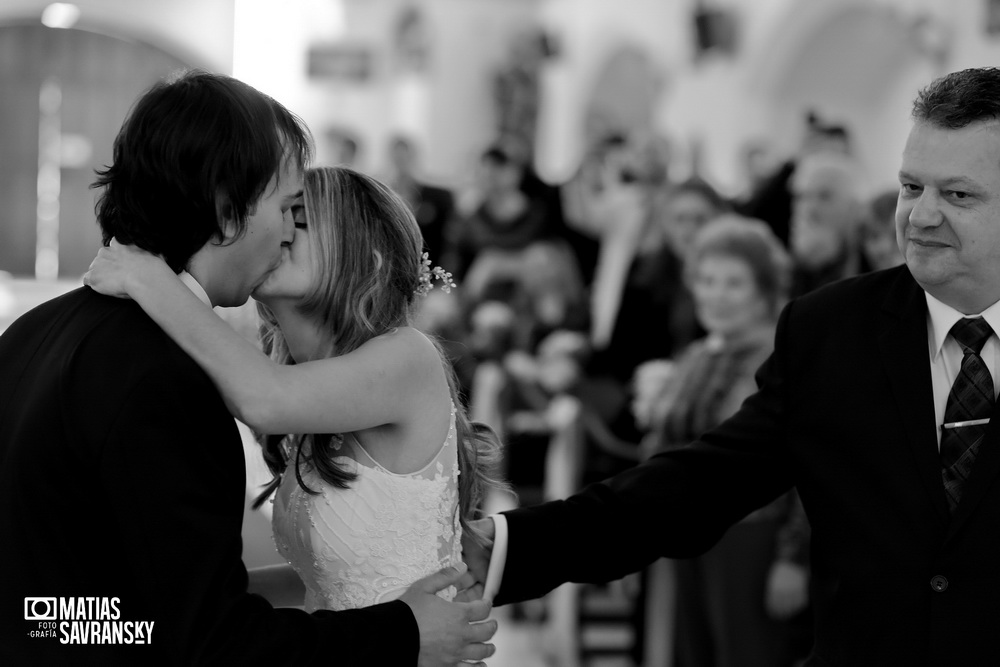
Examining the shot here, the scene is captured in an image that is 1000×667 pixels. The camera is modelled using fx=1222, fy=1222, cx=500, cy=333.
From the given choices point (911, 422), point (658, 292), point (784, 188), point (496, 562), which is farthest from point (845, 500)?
point (784, 188)

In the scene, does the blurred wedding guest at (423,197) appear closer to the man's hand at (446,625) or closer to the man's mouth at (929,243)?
the man's hand at (446,625)

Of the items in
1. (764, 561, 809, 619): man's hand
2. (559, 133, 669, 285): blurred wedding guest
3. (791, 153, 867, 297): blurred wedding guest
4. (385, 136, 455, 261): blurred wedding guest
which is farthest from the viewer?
(385, 136, 455, 261): blurred wedding guest

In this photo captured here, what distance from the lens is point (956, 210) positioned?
212 cm

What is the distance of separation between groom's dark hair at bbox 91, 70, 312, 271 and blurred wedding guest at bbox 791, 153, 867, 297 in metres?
3.19

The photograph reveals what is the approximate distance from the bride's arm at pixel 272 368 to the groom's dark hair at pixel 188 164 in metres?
0.05

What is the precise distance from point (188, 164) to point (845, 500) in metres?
1.29

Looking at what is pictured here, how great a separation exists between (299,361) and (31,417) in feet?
2.23

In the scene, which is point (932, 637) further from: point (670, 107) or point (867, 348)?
point (670, 107)

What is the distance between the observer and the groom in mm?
1705

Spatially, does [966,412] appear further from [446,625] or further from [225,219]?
[225,219]

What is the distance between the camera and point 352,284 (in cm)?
222

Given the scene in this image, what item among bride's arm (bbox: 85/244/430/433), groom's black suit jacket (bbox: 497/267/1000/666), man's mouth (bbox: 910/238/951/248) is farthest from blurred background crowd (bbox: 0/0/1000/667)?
man's mouth (bbox: 910/238/951/248)

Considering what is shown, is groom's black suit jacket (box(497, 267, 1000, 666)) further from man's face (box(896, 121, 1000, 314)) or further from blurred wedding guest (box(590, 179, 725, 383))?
blurred wedding guest (box(590, 179, 725, 383))

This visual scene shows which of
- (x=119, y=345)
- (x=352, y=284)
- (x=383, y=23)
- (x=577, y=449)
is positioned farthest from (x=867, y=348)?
(x=383, y=23)
